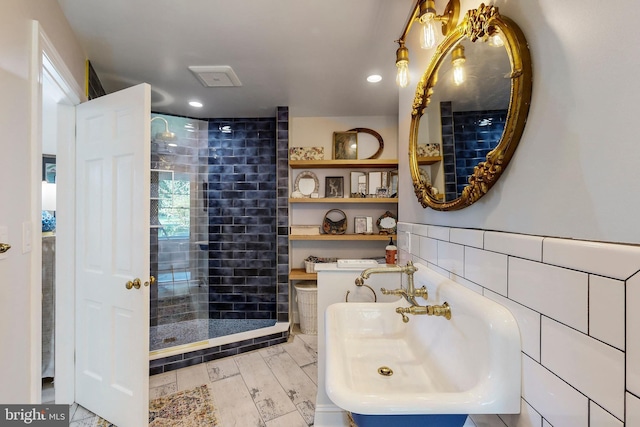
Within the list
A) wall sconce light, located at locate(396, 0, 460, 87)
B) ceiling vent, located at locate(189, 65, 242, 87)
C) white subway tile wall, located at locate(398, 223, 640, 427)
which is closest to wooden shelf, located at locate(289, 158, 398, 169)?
ceiling vent, located at locate(189, 65, 242, 87)

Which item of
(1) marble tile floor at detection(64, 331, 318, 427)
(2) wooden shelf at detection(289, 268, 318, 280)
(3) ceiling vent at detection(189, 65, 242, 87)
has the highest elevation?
(3) ceiling vent at detection(189, 65, 242, 87)

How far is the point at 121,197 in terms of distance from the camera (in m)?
1.60

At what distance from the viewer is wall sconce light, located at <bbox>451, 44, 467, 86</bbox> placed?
0.96m

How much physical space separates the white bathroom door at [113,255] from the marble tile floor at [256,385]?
321 millimetres

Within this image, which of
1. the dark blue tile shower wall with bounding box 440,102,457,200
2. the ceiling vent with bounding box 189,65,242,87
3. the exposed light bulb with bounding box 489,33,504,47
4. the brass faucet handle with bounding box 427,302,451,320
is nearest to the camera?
the exposed light bulb with bounding box 489,33,504,47

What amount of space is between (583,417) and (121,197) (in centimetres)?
204

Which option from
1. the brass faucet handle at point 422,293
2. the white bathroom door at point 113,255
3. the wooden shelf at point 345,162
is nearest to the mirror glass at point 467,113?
the brass faucet handle at point 422,293

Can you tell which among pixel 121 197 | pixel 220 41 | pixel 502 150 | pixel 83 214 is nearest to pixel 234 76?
pixel 220 41

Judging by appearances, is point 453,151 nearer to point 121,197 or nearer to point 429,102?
point 429,102

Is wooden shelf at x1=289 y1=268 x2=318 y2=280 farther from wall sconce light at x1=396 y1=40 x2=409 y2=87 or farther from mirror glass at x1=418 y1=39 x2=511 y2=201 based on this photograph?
wall sconce light at x1=396 y1=40 x2=409 y2=87

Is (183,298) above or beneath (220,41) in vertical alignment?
beneath

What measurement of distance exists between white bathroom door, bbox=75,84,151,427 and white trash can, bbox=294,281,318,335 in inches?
60.4

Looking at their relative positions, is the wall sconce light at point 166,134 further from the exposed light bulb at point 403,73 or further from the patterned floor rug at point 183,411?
the exposed light bulb at point 403,73

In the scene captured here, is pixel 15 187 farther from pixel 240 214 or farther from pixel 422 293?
pixel 240 214
